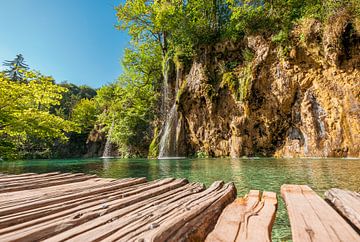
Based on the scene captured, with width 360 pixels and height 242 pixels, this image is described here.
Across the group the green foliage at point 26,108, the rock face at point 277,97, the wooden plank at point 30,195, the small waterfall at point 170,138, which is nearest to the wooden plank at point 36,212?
the wooden plank at point 30,195

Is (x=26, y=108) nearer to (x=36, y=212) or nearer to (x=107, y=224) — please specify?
(x=36, y=212)

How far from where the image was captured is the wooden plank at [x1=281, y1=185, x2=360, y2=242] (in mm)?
1518

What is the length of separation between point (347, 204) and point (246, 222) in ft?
3.94

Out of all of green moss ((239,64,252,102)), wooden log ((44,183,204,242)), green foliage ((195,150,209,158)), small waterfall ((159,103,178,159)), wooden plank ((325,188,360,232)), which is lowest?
wooden log ((44,183,204,242))

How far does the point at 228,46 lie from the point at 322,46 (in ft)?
27.5

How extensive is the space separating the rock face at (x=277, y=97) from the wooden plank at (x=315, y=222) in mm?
14855

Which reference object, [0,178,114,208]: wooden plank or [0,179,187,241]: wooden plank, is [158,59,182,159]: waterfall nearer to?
→ [0,178,114,208]: wooden plank

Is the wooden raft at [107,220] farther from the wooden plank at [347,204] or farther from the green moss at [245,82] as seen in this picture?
the green moss at [245,82]

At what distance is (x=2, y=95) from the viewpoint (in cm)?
873

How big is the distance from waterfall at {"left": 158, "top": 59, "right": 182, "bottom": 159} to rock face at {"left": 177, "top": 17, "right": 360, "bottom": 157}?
113 cm

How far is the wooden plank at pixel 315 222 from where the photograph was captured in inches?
59.7

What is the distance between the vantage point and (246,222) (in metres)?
1.86

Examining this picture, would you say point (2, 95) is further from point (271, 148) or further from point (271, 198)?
point (271, 148)

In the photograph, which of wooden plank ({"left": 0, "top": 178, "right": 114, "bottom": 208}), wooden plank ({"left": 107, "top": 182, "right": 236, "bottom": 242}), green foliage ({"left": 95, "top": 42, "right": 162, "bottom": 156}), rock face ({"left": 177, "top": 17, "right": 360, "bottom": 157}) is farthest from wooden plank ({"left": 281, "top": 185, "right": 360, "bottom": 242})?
green foliage ({"left": 95, "top": 42, "right": 162, "bottom": 156})
